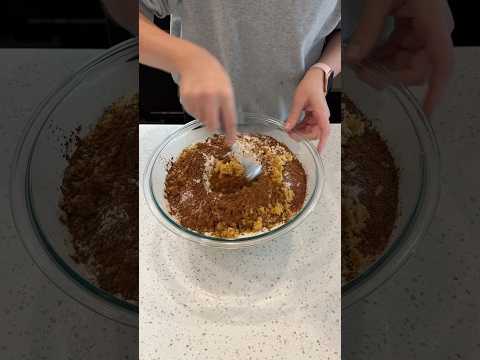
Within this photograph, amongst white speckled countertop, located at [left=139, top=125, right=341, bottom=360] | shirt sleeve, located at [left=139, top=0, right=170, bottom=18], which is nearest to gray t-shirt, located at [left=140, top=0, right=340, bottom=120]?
shirt sleeve, located at [left=139, top=0, right=170, bottom=18]

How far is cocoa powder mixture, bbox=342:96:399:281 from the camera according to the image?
0.57m

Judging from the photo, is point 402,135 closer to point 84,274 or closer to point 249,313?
point 249,313

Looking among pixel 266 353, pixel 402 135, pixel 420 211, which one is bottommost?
pixel 266 353

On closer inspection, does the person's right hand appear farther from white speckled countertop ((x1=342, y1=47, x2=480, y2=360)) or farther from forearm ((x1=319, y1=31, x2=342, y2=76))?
white speckled countertop ((x1=342, y1=47, x2=480, y2=360))

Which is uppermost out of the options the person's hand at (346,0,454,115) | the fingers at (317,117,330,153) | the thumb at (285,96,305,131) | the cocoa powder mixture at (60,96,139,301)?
the person's hand at (346,0,454,115)

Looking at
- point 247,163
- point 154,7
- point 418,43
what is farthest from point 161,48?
point 418,43

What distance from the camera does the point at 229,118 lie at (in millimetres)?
559

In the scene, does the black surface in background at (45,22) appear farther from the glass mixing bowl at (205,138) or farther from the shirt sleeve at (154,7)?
the glass mixing bowl at (205,138)

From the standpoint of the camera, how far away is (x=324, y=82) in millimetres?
571

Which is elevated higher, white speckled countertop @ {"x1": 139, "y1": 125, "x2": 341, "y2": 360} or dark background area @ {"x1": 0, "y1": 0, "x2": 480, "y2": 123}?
dark background area @ {"x1": 0, "y1": 0, "x2": 480, "y2": 123}

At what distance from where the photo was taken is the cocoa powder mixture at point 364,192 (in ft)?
1.86

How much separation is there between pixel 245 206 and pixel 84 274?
0.70 ft

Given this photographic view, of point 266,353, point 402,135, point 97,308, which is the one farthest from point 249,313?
point 402,135

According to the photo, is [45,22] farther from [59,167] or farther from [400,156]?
[400,156]
